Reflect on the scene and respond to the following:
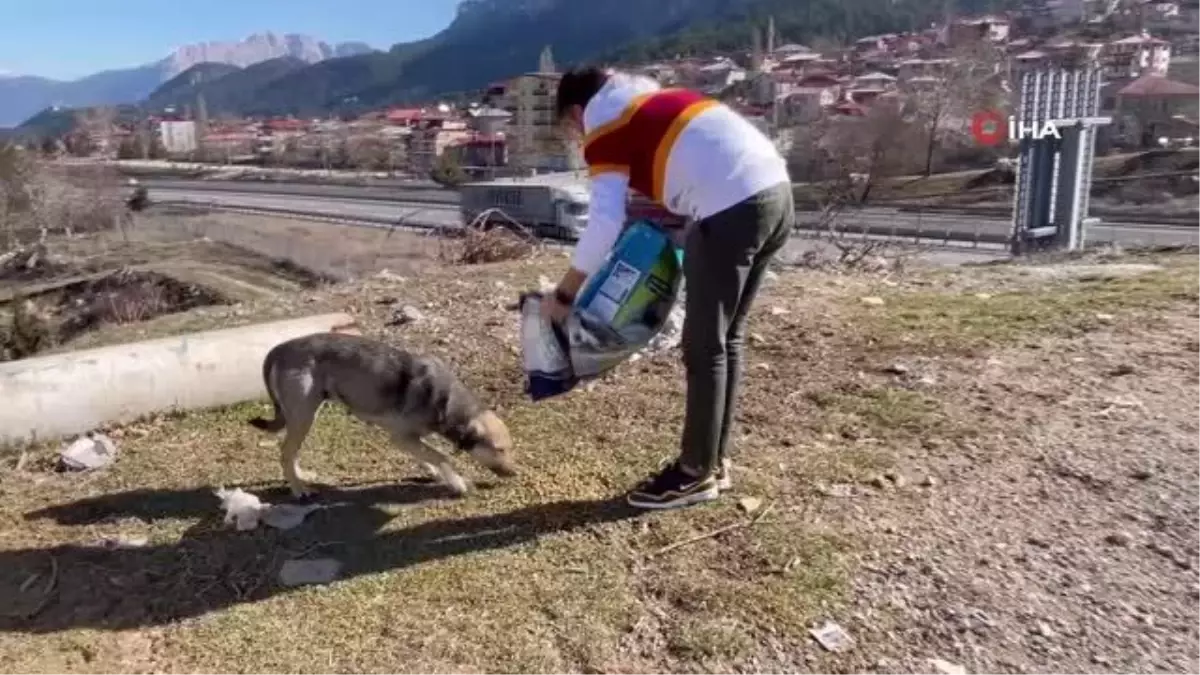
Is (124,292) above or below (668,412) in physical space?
below

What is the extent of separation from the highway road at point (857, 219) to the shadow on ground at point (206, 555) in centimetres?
898

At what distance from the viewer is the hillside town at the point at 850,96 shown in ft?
154

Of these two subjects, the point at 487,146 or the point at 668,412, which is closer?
the point at 668,412

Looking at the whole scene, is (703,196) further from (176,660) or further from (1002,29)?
(1002,29)

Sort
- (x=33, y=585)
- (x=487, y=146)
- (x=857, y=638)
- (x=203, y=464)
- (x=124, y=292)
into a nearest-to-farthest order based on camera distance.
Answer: (x=857, y=638) → (x=33, y=585) → (x=203, y=464) → (x=124, y=292) → (x=487, y=146)

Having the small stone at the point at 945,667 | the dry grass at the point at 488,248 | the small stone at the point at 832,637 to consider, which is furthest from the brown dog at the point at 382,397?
the dry grass at the point at 488,248

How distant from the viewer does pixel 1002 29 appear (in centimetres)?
9406

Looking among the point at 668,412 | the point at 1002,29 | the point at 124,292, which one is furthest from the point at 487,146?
the point at 668,412

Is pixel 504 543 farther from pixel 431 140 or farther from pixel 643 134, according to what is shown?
pixel 431 140

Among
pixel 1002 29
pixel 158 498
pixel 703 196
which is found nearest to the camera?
pixel 703 196

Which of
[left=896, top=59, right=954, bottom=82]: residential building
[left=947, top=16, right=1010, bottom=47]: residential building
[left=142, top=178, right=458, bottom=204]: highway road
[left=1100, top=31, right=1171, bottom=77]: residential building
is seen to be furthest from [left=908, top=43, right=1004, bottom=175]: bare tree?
[left=947, top=16, right=1010, bottom=47]: residential building

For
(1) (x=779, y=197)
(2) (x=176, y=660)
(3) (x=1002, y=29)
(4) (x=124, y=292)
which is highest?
(3) (x=1002, y=29)

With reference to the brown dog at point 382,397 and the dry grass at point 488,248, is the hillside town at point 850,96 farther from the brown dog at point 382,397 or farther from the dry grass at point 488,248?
the brown dog at point 382,397

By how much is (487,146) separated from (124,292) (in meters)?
41.6
